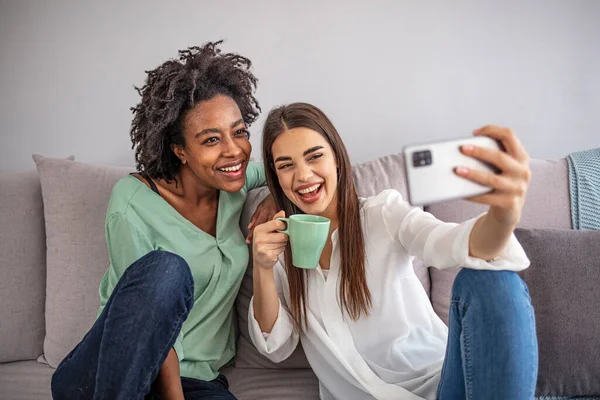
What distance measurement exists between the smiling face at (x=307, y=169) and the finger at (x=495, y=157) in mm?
446

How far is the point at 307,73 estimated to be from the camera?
189cm

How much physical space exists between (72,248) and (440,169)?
118 centimetres

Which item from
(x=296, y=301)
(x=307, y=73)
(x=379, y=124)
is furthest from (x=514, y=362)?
(x=307, y=73)

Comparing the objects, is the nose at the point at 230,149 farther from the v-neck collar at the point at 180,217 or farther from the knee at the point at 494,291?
the knee at the point at 494,291

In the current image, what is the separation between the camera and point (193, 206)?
4.71 ft

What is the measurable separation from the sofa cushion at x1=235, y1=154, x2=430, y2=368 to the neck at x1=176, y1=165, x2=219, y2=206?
14 cm

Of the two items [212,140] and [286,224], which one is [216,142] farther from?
[286,224]

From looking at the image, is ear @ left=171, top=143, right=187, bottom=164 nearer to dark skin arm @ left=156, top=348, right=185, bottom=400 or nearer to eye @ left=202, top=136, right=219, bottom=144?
eye @ left=202, top=136, right=219, bottom=144

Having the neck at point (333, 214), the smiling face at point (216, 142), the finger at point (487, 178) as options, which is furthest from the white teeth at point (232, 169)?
the finger at point (487, 178)

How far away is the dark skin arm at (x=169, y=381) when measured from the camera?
3.73ft

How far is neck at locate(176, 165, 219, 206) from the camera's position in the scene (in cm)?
143

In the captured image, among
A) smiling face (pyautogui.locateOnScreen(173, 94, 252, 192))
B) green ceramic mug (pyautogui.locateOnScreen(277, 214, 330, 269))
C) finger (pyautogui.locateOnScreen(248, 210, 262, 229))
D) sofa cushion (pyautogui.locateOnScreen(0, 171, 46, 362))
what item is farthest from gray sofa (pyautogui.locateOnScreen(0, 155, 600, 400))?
green ceramic mug (pyautogui.locateOnScreen(277, 214, 330, 269))

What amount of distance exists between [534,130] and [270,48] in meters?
0.99

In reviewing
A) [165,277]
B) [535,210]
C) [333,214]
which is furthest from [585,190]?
[165,277]
